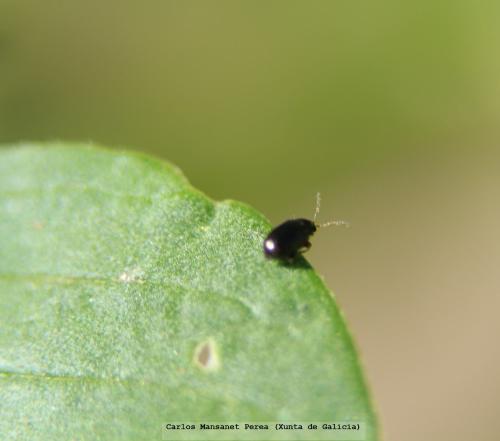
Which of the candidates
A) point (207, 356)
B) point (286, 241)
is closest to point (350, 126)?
point (286, 241)

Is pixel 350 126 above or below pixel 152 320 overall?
above

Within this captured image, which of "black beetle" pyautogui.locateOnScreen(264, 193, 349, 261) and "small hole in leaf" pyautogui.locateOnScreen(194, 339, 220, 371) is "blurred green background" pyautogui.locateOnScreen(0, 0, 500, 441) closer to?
"black beetle" pyautogui.locateOnScreen(264, 193, 349, 261)

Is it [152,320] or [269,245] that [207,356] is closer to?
[152,320]

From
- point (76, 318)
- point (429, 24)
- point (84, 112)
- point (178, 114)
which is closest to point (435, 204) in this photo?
point (429, 24)

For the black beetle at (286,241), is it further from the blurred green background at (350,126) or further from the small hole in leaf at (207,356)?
the blurred green background at (350,126)

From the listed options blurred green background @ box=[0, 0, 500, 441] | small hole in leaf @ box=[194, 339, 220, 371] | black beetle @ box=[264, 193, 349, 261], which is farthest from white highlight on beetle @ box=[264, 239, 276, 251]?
blurred green background @ box=[0, 0, 500, 441]

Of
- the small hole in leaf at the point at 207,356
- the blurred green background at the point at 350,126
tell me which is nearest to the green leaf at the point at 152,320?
the small hole in leaf at the point at 207,356

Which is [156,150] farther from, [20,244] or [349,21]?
[20,244]
